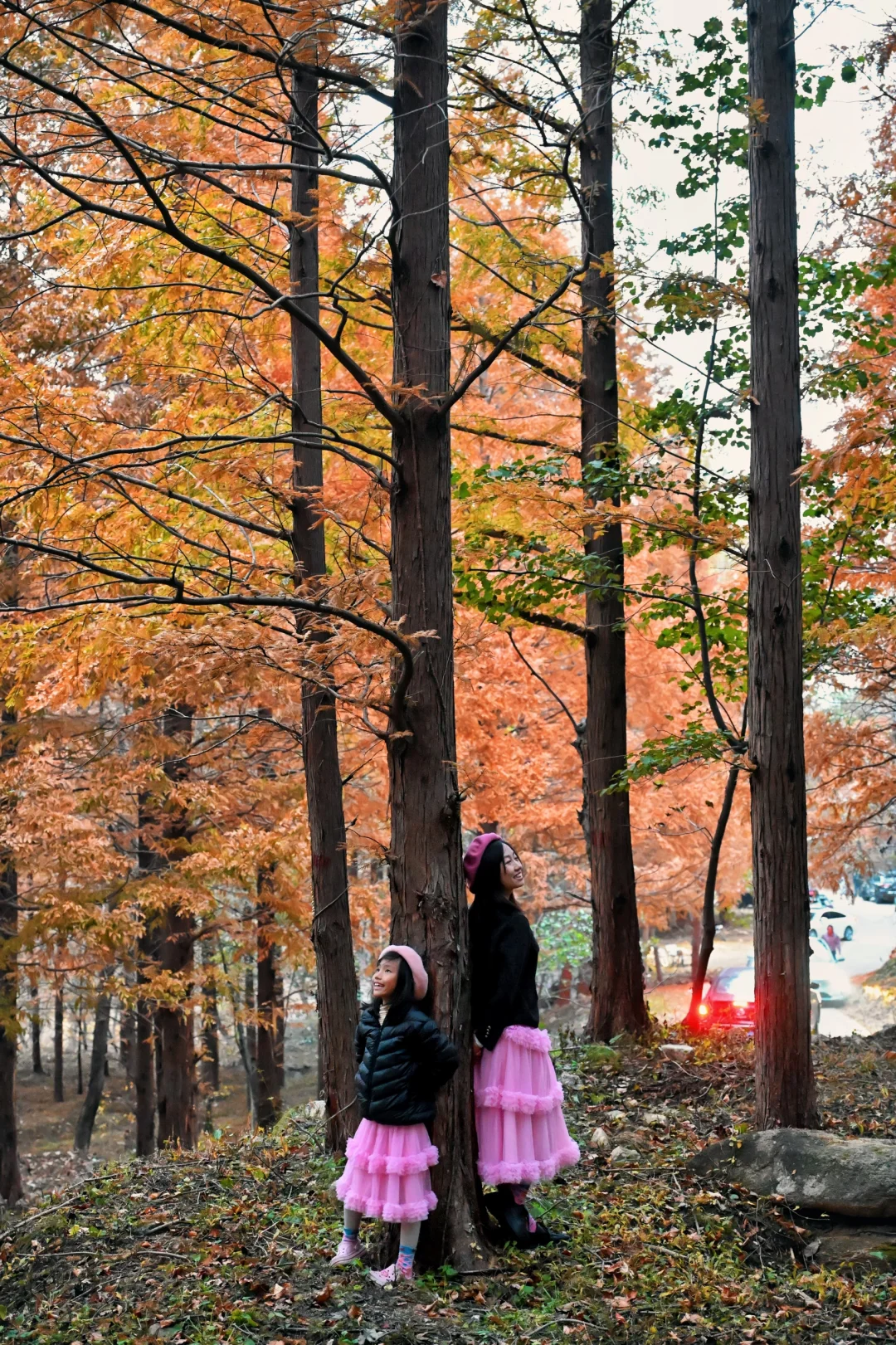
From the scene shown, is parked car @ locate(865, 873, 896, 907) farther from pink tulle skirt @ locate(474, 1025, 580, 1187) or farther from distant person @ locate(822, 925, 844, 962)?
pink tulle skirt @ locate(474, 1025, 580, 1187)

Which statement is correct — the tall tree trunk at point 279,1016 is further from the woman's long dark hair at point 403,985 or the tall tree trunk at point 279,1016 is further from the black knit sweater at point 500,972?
the woman's long dark hair at point 403,985

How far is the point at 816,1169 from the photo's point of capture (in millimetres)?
5578

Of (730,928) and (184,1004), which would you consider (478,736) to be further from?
(730,928)

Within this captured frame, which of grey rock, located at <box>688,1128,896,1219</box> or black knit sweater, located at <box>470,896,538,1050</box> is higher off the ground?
black knit sweater, located at <box>470,896,538,1050</box>

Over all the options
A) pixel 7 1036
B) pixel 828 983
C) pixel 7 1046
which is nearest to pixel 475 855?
pixel 7 1036

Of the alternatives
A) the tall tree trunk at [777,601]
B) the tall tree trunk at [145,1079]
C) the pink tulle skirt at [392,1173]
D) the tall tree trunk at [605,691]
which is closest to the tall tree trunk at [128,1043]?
the tall tree trunk at [145,1079]

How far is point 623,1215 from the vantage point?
5555 millimetres

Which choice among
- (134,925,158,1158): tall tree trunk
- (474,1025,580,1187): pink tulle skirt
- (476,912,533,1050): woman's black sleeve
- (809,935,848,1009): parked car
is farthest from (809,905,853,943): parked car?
(476,912,533,1050): woman's black sleeve

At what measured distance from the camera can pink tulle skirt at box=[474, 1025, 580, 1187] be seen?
517 cm

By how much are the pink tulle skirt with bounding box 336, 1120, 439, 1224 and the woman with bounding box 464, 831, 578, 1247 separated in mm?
454

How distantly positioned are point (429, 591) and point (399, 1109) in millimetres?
2381

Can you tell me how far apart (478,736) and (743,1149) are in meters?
7.73

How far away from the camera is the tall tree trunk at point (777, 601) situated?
6.39m

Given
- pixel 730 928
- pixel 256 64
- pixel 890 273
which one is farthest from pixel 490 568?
pixel 730 928
